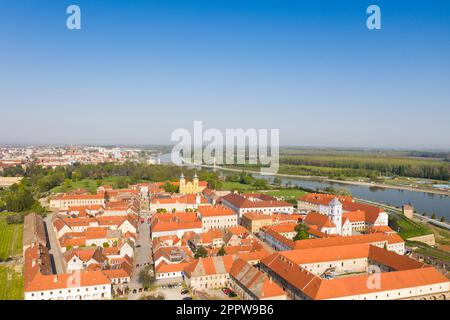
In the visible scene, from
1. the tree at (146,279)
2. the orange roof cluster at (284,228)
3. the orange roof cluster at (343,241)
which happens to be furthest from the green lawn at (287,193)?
the tree at (146,279)

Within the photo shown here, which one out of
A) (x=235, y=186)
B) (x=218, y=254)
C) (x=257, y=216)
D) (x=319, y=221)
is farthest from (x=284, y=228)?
(x=235, y=186)

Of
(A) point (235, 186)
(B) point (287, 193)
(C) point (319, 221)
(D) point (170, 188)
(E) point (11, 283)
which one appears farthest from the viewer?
(A) point (235, 186)

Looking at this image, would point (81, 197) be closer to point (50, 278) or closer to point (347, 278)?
point (50, 278)

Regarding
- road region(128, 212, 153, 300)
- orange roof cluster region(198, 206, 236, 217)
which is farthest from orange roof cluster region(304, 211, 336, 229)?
road region(128, 212, 153, 300)
